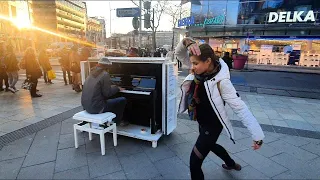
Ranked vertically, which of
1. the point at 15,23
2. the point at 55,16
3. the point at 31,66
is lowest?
the point at 31,66

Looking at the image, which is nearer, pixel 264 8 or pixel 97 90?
pixel 97 90

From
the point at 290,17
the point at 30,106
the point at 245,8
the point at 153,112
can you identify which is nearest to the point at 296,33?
the point at 290,17

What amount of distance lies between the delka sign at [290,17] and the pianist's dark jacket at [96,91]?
17536 millimetres

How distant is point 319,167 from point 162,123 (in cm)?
251

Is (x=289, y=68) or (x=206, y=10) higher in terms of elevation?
(x=206, y=10)

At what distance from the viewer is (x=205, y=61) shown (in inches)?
81.0

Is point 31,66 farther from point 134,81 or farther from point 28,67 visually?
point 134,81

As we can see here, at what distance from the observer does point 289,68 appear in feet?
55.7

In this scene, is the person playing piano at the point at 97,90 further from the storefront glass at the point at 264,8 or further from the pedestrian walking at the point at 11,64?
the storefront glass at the point at 264,8

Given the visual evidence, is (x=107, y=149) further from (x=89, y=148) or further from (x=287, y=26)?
(x=287, y=26)

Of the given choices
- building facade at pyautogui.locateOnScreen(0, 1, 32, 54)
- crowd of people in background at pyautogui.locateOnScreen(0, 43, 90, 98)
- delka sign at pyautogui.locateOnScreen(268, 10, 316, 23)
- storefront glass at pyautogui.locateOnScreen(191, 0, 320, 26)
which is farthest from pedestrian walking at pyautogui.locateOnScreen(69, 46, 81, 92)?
building facade at pyautogui.locateOnScreen(0, 1, 32, 54)

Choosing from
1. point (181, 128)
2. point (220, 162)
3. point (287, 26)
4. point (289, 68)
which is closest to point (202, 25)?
point (287, 26)

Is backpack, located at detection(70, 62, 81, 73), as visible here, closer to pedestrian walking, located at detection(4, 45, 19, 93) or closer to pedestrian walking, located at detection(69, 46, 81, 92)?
pedestrian walking, located at detection(69, 46, 81, 92)

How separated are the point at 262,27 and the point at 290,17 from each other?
80.9 inches
